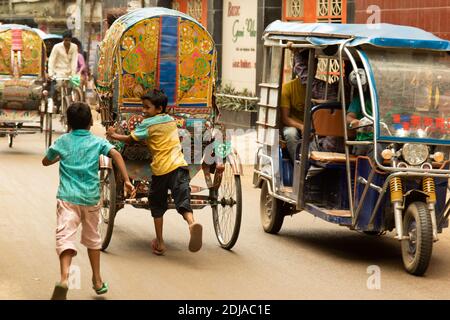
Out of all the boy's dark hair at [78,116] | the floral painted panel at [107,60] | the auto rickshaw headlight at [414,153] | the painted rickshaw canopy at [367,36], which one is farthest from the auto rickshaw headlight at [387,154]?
the floral painted panel at [107,60]

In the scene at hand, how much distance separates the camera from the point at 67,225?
7949 millimetres

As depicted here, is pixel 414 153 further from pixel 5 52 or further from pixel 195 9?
pixel 195 9

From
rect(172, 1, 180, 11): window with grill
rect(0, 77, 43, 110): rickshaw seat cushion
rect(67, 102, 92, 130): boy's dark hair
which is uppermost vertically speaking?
rect(172, 1, 180, 11): window with grill

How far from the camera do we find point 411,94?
9742 millimetres

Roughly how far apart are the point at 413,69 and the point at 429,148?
29.7 inches

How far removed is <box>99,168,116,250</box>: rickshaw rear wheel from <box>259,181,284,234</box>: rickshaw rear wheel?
1.74 meters

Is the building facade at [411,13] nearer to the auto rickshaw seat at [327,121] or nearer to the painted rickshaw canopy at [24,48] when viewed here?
the painted rickshaw canopy at [24,48]

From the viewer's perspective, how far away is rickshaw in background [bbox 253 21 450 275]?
9367 mm

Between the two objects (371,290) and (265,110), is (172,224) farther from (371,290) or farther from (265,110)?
(371,290)

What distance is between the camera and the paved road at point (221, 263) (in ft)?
27.9

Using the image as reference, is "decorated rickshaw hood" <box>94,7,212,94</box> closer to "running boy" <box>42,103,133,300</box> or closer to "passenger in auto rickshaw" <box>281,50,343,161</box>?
"passenger in auto rickshaw" <box>281,50,343,161</box>

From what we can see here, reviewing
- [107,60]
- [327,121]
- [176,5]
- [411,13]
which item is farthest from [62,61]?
[327,121]

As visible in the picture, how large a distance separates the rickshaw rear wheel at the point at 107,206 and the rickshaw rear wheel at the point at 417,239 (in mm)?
2659

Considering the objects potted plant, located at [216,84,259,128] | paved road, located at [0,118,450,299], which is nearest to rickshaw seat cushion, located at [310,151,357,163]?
paved road, located at [0,118,450,299]
